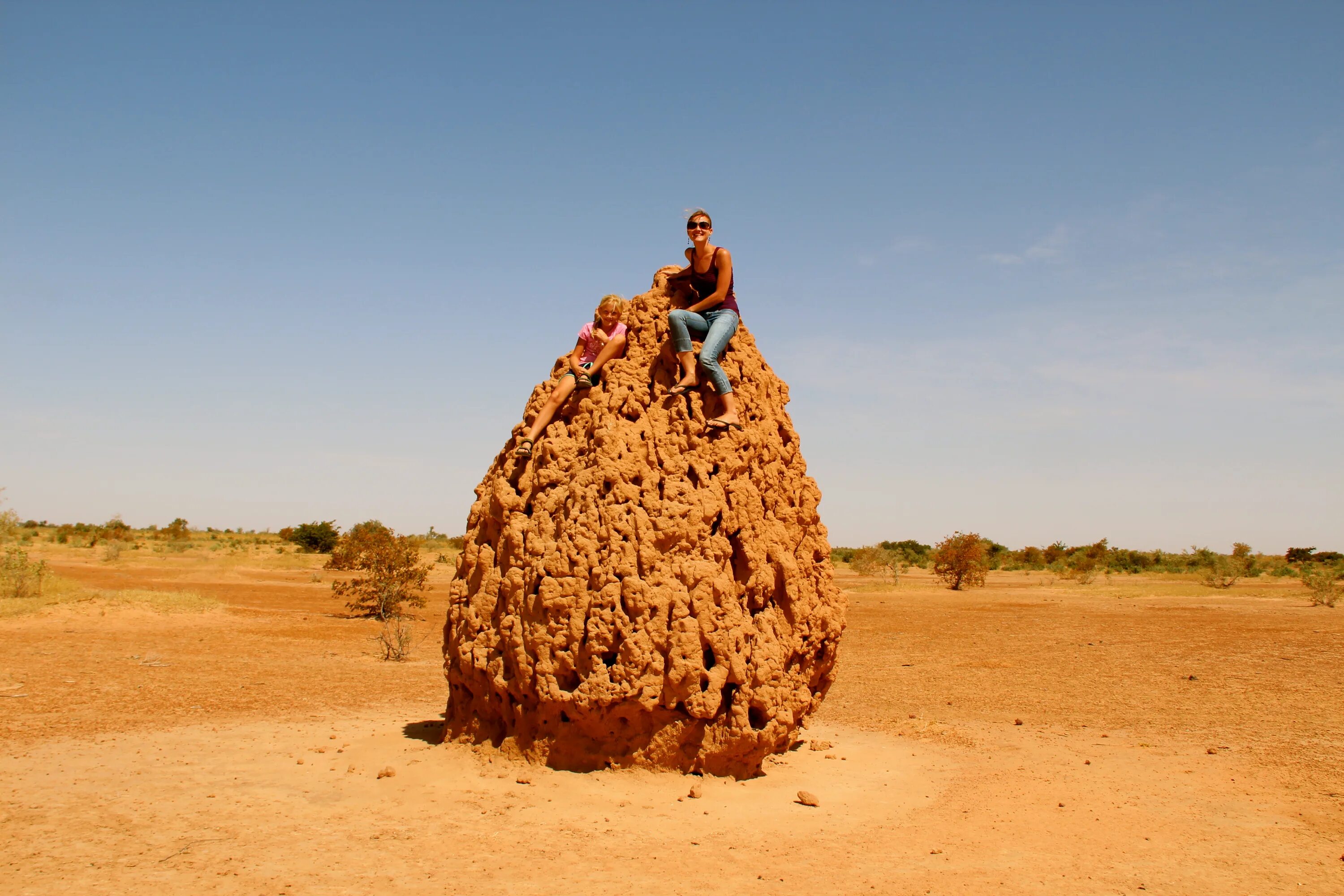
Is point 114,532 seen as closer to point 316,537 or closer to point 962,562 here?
point 316,537

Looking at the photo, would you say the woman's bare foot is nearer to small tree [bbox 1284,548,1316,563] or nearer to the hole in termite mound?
the hole in termite mound

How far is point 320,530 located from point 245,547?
5.92 metres

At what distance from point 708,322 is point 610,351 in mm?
782

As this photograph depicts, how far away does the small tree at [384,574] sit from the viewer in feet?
58.6

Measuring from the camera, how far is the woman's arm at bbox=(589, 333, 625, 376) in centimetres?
650

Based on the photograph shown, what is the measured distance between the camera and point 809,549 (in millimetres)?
6695

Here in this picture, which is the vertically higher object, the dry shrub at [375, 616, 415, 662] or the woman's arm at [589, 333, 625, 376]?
the woman's arm at [589, 333, 625, 376]

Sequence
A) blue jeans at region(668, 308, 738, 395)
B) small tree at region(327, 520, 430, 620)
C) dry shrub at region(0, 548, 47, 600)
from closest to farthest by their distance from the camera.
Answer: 1. blue jeans at region(668, 308, 738, 395)
2. dry shrub at region(0, 548, 47, 600)
3. small tree at region(327, 520, 430, 620)

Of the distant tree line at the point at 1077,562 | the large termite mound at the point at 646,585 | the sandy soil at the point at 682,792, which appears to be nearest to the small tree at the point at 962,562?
the distant tree line at the point at 1077,562

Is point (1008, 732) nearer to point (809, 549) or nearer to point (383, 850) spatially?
point (809, 549)

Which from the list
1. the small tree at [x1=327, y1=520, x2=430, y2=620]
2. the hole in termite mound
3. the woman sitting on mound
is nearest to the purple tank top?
the woman sitting on mound

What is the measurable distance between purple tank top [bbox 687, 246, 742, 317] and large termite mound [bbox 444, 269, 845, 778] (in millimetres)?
285

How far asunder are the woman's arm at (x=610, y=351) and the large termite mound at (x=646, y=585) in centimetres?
9

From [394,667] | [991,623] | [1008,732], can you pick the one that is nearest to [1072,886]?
[1008,732]
